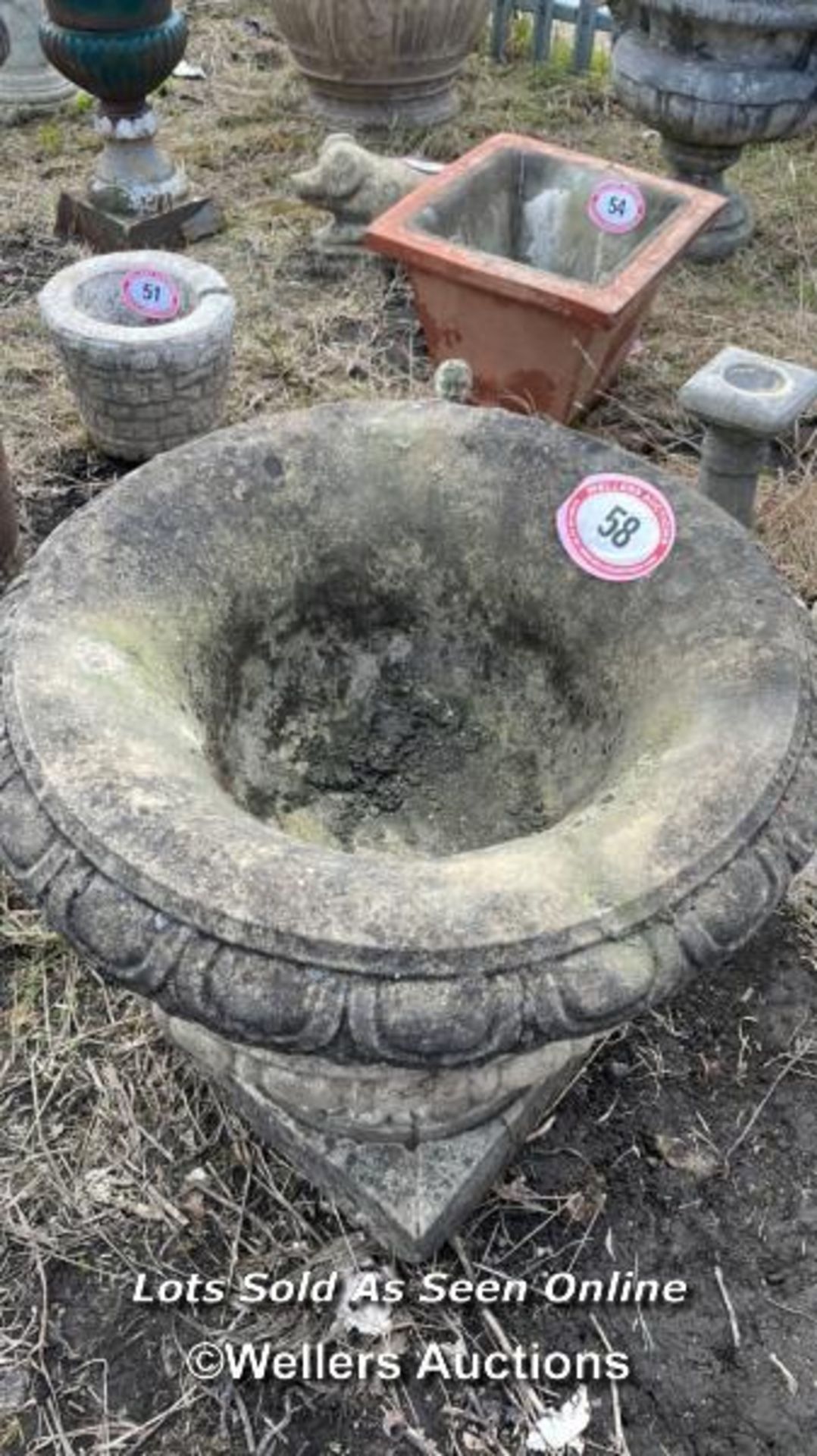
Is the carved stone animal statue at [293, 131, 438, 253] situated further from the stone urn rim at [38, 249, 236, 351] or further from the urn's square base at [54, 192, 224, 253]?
the stone urn rim at [38, 249, 236, 351]

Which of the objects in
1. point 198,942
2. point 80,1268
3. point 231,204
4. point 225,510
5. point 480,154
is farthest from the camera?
point 231,204

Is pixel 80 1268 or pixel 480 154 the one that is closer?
pixel 80 1268

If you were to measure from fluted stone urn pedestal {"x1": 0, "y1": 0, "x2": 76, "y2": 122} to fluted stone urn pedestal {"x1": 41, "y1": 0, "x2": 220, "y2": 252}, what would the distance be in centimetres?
96

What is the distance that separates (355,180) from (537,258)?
57 cm

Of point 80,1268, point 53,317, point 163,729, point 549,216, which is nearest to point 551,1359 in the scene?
point 80,1268

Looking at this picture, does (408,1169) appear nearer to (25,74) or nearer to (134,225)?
(134,225)

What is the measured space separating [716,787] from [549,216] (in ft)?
7.08

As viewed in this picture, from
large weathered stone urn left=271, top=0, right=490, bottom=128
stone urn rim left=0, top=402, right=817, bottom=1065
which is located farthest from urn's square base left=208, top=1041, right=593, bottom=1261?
large weathered stone urn left=271, top=0, right=490, bottom=128

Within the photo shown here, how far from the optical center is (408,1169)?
1.48 meters

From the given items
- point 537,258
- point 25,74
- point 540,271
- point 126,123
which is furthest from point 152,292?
point 25,74

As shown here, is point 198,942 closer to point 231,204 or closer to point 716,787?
point 716,787

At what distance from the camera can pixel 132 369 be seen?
94.9 inches

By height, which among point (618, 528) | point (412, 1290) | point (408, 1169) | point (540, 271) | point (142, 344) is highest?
point (618, 528)

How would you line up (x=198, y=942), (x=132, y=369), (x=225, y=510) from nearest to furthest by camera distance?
1. (x=198, y=942)
2. (x=225, y=510)
3. (x=132, y=369)
